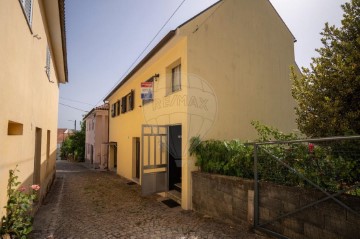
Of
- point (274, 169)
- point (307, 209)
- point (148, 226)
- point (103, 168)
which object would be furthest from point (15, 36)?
point (103, 168)

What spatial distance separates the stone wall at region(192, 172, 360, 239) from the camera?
12.5ft

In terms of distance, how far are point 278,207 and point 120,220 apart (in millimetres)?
4301

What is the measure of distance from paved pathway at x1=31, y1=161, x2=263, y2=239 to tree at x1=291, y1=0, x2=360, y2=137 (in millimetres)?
3537

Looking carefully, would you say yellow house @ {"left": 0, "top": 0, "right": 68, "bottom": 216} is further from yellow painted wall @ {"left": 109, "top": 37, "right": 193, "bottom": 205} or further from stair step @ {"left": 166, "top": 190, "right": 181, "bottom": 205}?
stair step @ {"left": 166, "top": 190, "right": 181, "bottom": 205}

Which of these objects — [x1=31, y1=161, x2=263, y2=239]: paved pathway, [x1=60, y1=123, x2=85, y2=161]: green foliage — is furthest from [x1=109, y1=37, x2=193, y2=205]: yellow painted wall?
[x1=60, y1=123, x2=85, y2=161]: green foliage

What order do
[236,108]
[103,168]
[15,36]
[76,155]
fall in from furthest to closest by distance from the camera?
[76,155] < [103,168] < [236,108] < [15,36]

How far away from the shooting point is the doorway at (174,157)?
9.09 metres

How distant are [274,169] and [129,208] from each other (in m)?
5.07

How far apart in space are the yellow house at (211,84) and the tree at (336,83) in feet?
8.33

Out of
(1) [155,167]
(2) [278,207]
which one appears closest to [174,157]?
(1) [155,167]

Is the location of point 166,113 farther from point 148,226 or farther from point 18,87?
point 18,87

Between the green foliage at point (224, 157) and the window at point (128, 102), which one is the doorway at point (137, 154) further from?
the green foliage at point (224, 157)

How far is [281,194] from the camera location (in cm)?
472

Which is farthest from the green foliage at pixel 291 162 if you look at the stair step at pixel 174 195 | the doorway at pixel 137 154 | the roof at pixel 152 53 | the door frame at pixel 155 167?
the doorway at pixel 137 154
